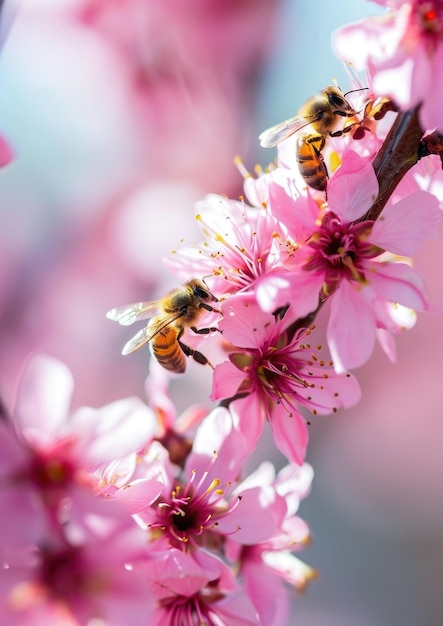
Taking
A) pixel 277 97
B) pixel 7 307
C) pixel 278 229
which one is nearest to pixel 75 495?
pixel 278 229

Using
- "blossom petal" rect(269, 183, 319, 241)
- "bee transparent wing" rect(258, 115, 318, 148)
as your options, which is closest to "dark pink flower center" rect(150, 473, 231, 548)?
"blossom petal" rect(269, 183, 319, 241)

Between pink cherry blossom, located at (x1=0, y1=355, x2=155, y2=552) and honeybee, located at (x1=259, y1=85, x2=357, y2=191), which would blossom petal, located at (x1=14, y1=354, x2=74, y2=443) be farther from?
honeybee, located at (x1=259, y1=85, x2=357, y2=191)

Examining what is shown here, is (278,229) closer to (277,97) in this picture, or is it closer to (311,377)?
(311,377)

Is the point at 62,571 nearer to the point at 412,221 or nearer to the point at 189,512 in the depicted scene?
the point at 189,512

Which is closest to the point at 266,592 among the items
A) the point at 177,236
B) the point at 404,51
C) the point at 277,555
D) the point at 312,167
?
the point at 277,555

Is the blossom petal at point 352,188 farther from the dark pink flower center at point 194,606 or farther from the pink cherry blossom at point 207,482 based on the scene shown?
the dark pink flower center at point 194,606

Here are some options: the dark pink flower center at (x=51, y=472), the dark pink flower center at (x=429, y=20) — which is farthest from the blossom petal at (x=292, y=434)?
the dark pink flower center at (x=429, y=20)

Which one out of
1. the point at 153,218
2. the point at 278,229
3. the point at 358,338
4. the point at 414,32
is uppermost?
the point at 414,32
